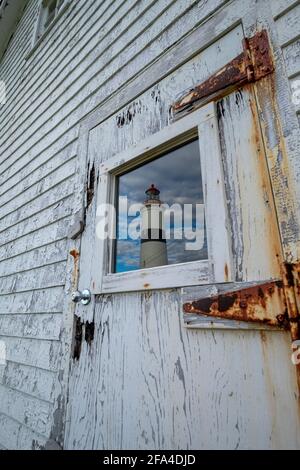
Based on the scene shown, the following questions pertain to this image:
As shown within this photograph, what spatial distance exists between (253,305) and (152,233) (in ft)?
1.90

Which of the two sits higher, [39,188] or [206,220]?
[39,188]

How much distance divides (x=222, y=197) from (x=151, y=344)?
1.98 ft

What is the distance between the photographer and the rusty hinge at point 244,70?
0.87 metres

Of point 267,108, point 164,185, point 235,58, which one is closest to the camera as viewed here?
point 267,108

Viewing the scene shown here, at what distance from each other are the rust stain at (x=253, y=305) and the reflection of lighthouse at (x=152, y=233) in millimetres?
297

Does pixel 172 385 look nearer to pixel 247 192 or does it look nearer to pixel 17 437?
pixel 247 192

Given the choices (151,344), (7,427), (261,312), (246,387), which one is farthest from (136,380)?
(7,427)

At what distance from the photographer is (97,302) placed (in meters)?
1.20

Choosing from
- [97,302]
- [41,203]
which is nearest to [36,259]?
[41,203]

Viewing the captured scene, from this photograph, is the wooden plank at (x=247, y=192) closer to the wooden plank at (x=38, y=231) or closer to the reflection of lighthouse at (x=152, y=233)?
the reflection of lighthouse at (x=152, y=233)

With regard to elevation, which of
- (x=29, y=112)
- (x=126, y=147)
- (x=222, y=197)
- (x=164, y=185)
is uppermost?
(x=29, y=112)

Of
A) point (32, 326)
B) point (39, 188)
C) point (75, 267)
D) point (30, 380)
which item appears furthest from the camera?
point (39, 188)

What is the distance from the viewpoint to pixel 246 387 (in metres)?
0.72
